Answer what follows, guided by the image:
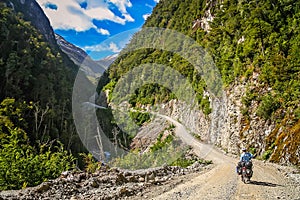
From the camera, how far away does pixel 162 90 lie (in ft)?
171

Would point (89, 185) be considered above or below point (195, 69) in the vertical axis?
below

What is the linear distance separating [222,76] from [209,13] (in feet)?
54.4

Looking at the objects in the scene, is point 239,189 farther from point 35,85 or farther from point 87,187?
point 35,85

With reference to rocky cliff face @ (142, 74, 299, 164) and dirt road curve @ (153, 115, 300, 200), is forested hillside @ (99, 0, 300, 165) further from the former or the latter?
dirt road curve @ (153, 115, 300, 200)

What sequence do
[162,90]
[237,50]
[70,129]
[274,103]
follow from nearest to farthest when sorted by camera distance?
[274,103], [237,50], [70,129], [162,90]

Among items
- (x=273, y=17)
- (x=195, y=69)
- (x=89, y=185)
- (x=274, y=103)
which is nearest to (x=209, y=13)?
(x=195, y=69)

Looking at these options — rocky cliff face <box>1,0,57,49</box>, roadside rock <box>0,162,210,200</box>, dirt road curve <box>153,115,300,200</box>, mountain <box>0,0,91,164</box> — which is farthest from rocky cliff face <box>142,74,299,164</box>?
rocky cliff face <box>1,0,57,49</box>

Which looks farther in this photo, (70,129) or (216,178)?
(70,129)

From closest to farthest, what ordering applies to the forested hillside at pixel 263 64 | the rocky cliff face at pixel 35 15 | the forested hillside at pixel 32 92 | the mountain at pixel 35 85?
the forested hillside at pixel 263 64
the forested hillside at pixel 32 92
the mountain at pixel 35 85
the rocky cliff face at pixel 35 15

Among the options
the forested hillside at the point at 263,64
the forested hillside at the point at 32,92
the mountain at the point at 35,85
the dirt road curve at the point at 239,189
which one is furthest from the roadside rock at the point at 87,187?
the mountain at the point at 35,85

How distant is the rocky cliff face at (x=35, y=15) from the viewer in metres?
79.5

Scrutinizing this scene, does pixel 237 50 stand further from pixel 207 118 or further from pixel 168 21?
pixel 168 21

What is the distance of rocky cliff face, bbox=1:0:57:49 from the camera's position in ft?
261

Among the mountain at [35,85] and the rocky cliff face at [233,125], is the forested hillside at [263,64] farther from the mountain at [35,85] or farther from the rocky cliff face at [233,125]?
the mountain at [35,85]
